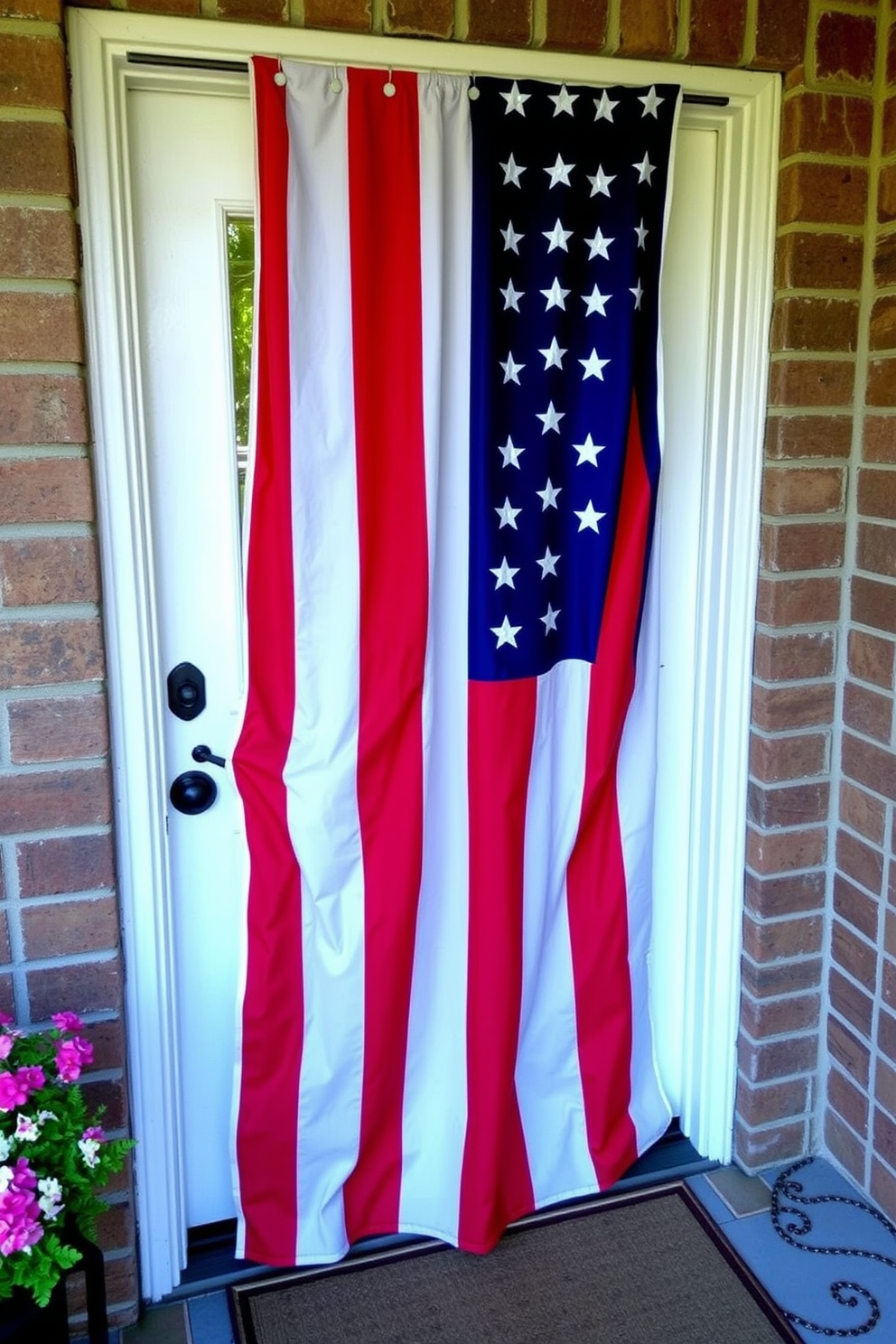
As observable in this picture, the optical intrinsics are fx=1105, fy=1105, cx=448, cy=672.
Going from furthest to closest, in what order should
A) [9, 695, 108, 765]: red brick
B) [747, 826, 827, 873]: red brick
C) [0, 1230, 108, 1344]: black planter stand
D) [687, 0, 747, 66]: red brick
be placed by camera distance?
1. [747, 826, 827, 873]: red brick
2. [687, 0, 747, 66]: red brick
3. [9, 695, 108, 765]: red brick
4. [0, 1230, 108, 1344]: black planter stand

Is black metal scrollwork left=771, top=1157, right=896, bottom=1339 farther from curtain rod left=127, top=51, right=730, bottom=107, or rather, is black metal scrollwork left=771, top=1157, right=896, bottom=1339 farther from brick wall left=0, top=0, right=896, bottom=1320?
curtain rod left=127, top=51, right=730, bottom=107

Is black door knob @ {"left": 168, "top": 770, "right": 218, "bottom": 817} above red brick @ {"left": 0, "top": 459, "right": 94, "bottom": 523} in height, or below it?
below

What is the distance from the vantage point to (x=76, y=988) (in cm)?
174

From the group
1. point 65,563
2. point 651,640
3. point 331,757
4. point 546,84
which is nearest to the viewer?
point 65,563

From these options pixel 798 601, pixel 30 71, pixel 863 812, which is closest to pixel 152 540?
pixel 30 71

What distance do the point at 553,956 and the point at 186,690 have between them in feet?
2.77

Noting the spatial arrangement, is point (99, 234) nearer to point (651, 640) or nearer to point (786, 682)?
point (651, 640)

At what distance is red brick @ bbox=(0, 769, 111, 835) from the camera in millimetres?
1659

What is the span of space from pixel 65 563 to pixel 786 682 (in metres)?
1.27

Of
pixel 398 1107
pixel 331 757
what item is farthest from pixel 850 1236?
pixel 331 757

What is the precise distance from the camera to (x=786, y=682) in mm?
2041

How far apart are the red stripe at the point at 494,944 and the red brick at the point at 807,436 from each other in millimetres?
611

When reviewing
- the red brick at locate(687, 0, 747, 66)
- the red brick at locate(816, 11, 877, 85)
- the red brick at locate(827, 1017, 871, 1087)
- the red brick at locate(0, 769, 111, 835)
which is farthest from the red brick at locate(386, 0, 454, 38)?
the red brick at locate(827, 1017, 871, 1087)

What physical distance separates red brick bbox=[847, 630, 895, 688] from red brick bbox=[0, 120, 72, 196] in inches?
59.0
